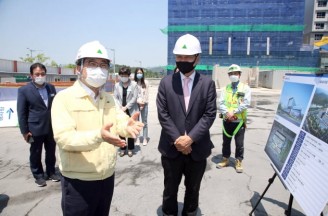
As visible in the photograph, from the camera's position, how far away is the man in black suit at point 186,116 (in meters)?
2.99

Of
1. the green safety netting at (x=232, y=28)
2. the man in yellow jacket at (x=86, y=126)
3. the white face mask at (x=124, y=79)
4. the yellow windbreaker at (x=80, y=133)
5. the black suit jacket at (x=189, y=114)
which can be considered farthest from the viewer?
the green safety netting at (x=232, y=28)

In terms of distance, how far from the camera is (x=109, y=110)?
2408 mm

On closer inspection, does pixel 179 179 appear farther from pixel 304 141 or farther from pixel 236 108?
pixel 236 108

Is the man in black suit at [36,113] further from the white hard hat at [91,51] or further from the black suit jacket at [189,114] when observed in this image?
the white hard hat at [91,51]

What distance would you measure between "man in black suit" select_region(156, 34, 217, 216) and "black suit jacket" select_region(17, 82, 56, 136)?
237 cm

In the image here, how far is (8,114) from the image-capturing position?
379 inches

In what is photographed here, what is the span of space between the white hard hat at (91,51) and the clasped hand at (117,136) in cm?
A: 61

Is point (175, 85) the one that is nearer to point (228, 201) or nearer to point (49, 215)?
point (228, 201)

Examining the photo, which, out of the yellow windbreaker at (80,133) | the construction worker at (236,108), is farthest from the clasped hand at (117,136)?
the construction worker at (236,108)

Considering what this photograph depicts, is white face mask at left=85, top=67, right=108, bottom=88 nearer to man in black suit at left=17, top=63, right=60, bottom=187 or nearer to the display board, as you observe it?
the display board

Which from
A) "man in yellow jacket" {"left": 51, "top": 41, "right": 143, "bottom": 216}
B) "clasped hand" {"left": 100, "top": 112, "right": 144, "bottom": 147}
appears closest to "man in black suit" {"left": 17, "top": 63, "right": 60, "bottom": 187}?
"man in yellow jacket" {"left": 51, "top": 41, "right": 143, "bottom": 216}

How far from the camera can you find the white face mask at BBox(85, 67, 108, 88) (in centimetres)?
226

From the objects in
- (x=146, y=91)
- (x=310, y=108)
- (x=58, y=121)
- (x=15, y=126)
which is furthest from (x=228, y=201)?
(x=15, y=126)

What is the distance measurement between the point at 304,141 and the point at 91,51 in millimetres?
2136
